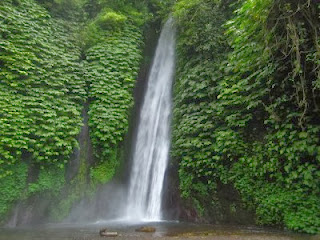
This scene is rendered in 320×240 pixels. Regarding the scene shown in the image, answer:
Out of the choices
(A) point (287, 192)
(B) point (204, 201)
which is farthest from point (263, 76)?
(B) point (204, 201)

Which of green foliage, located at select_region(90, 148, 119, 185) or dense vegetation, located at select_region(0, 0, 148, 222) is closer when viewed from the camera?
dense vegetation, located at select_region(0, 0, 148, 222)

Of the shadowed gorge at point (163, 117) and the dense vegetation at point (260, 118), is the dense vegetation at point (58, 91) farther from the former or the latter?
the dense vegetation at point (260, 118)

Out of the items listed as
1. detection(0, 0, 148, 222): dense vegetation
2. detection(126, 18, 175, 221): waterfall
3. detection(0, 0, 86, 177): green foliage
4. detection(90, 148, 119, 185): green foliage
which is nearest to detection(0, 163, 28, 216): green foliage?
detection(0, 0, 148, 222): dense vegetation

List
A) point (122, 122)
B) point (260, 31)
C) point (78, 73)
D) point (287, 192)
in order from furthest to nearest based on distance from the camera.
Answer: point (78, 73) < point (122, 122) < point (260, 31) < point (287, 192)

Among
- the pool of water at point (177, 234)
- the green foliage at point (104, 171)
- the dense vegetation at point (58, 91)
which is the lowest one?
the pool of water at point (177, 234)

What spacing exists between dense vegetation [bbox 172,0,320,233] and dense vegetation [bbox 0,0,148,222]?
2.39m

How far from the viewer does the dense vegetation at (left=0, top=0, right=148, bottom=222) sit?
8008mm

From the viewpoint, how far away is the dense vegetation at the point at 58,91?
8.01m

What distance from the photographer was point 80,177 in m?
9.07

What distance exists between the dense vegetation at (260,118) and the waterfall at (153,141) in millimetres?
938

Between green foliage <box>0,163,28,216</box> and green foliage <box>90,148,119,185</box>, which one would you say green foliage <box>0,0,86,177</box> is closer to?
green foliage <box>0,163,28,216</box>

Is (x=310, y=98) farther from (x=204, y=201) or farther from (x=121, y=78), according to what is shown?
(x=121, y=78)

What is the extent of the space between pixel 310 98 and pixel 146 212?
5.42 meters

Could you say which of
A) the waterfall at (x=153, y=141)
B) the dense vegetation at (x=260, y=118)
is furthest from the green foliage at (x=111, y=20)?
the dense vegetation at (x=260, y=118)
